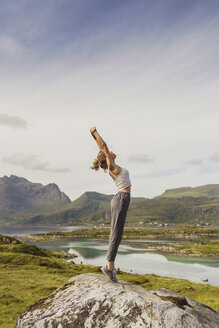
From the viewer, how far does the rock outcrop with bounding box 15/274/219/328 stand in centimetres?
679

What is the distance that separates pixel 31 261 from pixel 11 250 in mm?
13091

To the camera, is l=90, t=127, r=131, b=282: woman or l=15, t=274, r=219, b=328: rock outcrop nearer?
l=15, t=274, r=219, b=328: rock outcrop

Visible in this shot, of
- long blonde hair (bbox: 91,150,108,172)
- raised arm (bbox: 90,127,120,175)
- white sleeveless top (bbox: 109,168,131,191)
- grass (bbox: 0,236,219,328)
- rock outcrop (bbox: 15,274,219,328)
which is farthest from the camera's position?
grass (bbox: 0,236,219,328)

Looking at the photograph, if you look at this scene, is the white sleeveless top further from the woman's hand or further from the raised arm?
the woman's hand

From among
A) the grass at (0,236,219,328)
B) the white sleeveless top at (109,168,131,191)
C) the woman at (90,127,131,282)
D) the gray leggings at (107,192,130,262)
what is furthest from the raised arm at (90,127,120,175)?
the grass at (0,236,219,328)

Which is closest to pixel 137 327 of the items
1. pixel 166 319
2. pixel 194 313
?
pixel 166 319

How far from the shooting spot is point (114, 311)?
716 centimetres

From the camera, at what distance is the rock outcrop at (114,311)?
22.3 feet

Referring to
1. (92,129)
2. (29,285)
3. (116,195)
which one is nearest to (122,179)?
(116,195)

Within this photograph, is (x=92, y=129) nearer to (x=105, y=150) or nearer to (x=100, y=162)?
(x=105, y=150)

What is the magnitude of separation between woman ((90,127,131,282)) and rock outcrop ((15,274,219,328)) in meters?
1.12

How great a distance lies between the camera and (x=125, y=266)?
82.3 m

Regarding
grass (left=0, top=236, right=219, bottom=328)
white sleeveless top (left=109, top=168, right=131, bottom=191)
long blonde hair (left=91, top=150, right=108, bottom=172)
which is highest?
long blonde hair (left=91, top=150, right=108, bottom=172)

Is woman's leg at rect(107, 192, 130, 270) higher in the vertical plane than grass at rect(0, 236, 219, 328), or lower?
higher
